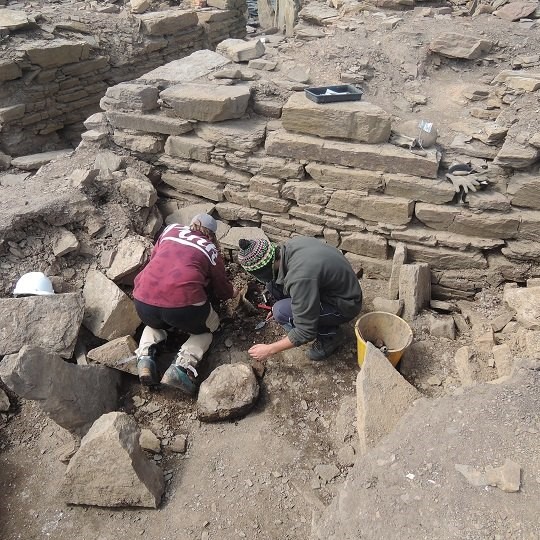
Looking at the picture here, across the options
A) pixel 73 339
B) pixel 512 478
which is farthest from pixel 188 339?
pixel 512 478

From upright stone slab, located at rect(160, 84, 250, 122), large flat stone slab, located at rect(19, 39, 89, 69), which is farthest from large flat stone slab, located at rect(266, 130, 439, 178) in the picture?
large flat stone slab, located at rect(19, 39, 89, 69)

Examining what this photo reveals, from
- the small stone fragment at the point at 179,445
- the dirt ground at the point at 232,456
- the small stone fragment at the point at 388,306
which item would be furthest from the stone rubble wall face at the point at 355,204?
the small stone fragment at the point at 179,445

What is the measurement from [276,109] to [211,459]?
3.54m

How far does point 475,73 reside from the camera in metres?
6.01

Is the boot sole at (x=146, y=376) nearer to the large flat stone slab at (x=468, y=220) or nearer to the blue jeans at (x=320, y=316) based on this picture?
the blue jeans at (x=320, y=316)

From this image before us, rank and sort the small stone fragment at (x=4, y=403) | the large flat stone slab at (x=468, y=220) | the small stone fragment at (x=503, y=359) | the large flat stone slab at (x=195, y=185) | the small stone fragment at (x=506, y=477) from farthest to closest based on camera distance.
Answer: the large flat stone slab at (x=195, y=185), the large flat stone slab at (x=468, y=220), the small stone fragment at (x=4, y=403), the small stone fragment at (x=503, y=359), the small stone fragment at (x=506, y=477)

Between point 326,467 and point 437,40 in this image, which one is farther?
point 437,40

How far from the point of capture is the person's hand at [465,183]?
4.33 m

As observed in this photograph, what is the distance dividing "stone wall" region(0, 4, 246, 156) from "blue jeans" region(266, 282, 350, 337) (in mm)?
5499

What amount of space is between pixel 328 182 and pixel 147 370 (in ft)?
8.11

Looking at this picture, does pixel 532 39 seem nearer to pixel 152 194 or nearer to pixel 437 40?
pixel 437 40

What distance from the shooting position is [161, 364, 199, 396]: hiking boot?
12.5 ft

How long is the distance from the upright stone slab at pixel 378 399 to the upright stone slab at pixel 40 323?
7.58 feet

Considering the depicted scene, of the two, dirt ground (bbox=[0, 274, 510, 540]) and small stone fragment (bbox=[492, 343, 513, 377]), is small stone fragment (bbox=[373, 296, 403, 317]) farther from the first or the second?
small stone fragment (bbox=[492, 343, 513, 377])
